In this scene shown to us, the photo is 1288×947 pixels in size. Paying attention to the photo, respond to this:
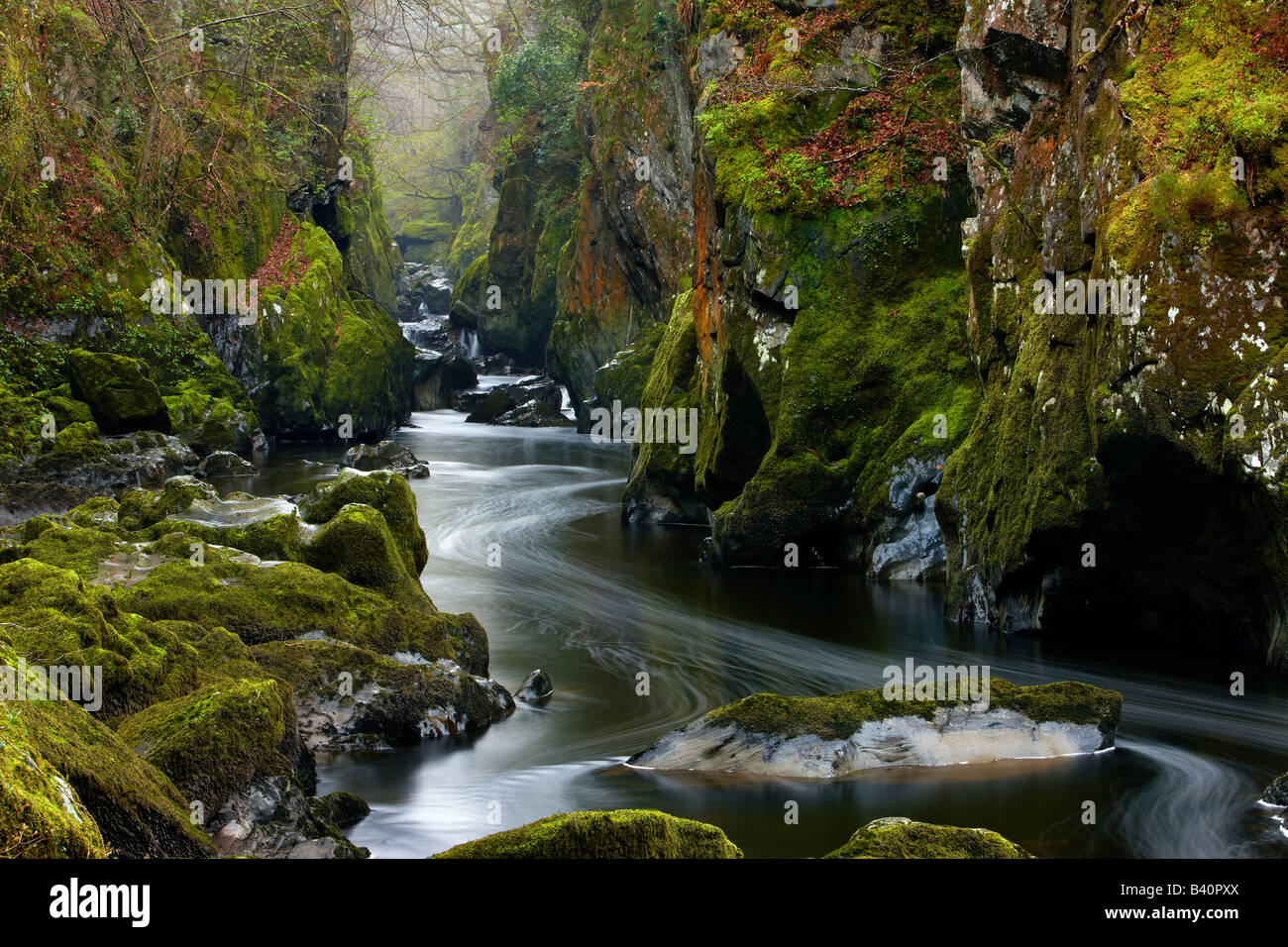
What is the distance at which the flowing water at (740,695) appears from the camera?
6.15m

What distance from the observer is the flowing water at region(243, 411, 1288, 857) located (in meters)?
6.15

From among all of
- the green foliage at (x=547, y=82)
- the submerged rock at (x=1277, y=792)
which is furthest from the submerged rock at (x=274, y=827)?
the green foliage at (x=547, y=82)

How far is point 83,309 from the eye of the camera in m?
22.2

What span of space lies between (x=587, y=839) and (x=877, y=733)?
367 cm

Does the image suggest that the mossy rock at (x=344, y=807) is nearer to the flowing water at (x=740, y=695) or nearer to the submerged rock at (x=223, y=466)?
the flowing water at (x=740, y=695)

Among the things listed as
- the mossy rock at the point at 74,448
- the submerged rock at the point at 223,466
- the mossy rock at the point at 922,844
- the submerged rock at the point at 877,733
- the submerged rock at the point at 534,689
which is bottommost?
the submerged rock at the point at 534,689

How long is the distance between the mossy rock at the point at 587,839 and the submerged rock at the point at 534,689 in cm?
527

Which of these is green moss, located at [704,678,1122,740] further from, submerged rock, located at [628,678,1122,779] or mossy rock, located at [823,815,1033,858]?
mossy rock, located at [823,815,1033,858]

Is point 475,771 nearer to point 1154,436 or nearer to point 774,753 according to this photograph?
point 774,753

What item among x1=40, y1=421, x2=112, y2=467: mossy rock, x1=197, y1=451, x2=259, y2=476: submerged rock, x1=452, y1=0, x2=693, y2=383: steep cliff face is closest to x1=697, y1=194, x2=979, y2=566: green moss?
x1=452, y1=0, x2=693, y2=383: steep cliff face

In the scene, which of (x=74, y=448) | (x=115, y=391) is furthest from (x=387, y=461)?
(x=74, y=448)

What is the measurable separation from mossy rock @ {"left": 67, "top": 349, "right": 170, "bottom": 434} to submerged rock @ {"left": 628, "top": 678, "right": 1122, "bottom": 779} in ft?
58.3

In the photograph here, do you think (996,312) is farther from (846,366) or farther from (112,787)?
(112,787)
